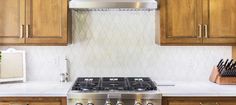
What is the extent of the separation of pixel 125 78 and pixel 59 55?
2.40ft

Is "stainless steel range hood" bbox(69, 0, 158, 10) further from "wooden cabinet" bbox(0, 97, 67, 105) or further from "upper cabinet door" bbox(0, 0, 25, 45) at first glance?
"wooden cabinet" bbox(0, 97, 67, 105)

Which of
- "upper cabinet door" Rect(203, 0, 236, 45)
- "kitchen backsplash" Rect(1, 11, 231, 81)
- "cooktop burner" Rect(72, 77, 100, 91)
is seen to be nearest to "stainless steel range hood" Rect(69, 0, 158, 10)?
"kitchen backsplash" Rect(1, 11, 231, 81)

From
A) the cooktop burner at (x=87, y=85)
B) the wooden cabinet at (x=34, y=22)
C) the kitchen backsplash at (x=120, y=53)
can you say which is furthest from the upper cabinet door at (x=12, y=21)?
the cooktop burner at (x=87, y=85)

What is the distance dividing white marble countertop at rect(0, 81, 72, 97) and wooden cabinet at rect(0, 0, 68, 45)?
40 centimetres

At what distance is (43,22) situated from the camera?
287cm

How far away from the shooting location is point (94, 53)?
323cm

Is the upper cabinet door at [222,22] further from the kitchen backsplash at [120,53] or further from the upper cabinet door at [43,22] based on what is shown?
the upper cabinet door at [43,22]

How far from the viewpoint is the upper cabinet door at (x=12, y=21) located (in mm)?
2846

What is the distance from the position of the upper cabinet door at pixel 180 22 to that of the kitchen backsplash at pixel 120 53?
1.17ft

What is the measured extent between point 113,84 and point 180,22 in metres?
0.85

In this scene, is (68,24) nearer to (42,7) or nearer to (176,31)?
(42,7)

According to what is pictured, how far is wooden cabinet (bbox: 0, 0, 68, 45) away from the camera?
9.36 feet

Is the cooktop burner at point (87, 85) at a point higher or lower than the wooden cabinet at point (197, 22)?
lower

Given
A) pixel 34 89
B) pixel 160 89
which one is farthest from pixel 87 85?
pixel 160 89
